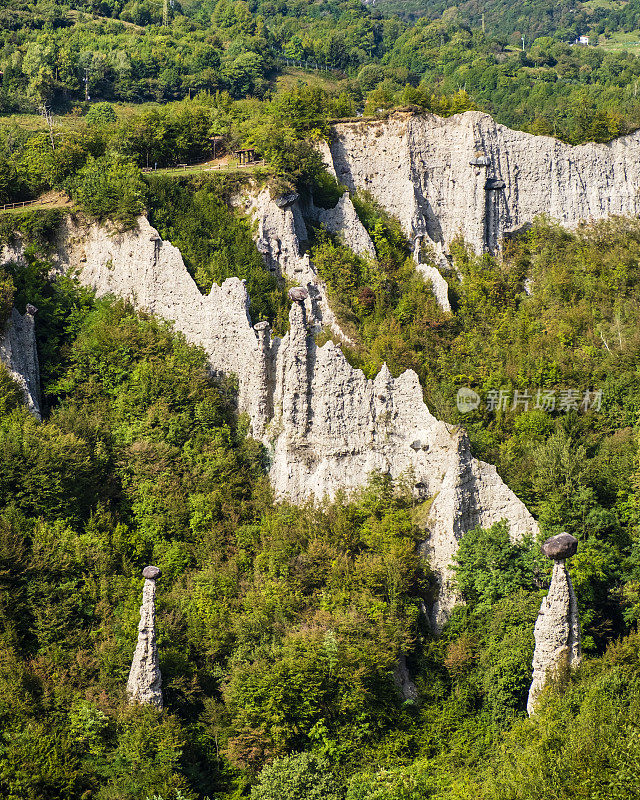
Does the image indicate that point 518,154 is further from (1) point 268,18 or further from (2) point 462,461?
(1) point 268,18

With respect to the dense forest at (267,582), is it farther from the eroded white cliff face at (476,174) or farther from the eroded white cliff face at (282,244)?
the eroded white cliff face at (476,174)

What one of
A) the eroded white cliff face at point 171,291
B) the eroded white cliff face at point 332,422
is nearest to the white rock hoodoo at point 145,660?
the eroded white cliff face at point 332,422

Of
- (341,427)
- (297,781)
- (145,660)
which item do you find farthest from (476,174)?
(297,781)

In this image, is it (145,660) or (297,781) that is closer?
(297,781)

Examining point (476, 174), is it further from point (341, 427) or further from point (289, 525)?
point (289, 525)

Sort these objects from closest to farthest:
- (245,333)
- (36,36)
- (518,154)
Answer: (245,333) → (518,154) → (36,36)

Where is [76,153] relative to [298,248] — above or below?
above

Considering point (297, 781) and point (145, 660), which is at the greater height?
point (145, 660)

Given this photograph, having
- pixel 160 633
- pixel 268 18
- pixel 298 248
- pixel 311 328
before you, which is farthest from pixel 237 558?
pixel 268 18
